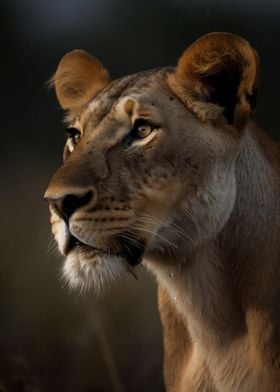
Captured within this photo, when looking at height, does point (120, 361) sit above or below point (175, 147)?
below

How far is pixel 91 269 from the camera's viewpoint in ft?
16.3

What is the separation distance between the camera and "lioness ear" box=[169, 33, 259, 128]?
511 cm

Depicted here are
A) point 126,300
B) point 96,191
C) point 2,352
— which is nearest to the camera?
point 96,191

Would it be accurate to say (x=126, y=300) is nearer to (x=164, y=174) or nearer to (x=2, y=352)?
(x=2, y=352)

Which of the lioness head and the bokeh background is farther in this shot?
the bokeh background

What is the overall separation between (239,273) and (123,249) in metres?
0.49

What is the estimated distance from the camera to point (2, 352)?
26.1 feet

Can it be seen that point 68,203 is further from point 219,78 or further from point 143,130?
point 219,78

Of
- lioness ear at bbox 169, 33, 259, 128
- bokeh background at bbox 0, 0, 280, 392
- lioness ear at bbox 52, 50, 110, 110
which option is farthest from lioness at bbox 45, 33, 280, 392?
bokeh background at bbox 0, 0, 280, 392

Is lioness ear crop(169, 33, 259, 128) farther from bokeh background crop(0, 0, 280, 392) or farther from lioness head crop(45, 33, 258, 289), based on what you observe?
bokeh background crop(0, 0, 280, 392)

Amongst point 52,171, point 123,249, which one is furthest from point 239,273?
point 52,171

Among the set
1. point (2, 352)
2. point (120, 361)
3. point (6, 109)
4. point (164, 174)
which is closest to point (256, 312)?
point (164, 174)

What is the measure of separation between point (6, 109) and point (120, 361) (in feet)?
12.8

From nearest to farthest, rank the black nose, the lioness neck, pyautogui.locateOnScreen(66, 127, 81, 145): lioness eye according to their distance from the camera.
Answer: the black nose, the lioness neck, pyautogui.locateOnScreen(66, 127, 81, 145): lioness eye
